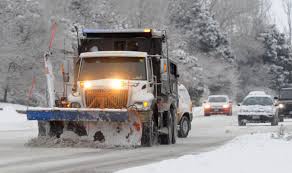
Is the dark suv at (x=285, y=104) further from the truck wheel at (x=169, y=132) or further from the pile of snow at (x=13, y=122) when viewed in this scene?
the truck wheel at (x=169, y=132)

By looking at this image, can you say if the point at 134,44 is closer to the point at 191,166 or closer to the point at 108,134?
the point at 108,134

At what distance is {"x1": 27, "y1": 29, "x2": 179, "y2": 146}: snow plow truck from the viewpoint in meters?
18.0

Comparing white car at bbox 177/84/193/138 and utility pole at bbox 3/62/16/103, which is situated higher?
utility pole at bbox 3/62/16/103

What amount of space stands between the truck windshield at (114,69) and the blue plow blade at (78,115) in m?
1.47

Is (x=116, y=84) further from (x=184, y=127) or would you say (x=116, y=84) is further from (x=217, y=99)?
(x=217, y=99)

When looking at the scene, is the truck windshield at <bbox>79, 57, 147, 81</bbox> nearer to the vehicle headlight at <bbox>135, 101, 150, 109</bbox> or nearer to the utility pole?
the vehicle headlight at <bbox>135, 101, 150, 109</bbox>

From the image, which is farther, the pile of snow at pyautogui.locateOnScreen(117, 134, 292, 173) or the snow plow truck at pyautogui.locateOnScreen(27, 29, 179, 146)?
the snow plow truck at pyautogui.locateOnScreen(27, 29, 179, 146)

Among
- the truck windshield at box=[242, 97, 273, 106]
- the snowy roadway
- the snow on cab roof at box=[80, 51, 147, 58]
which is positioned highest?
the snow on cab roof at box=[80, 51, 147, 58]

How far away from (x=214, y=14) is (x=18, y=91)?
43804 millimetres

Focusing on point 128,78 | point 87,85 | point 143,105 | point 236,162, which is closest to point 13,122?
point 87,85

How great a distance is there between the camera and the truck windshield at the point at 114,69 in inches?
741

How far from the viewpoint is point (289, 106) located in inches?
1641

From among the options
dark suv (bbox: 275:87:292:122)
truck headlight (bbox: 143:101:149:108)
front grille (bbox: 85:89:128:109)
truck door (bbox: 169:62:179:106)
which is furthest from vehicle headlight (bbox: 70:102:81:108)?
dark suv (bbox: 275:87:292:122)

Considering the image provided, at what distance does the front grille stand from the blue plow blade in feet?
2.88
